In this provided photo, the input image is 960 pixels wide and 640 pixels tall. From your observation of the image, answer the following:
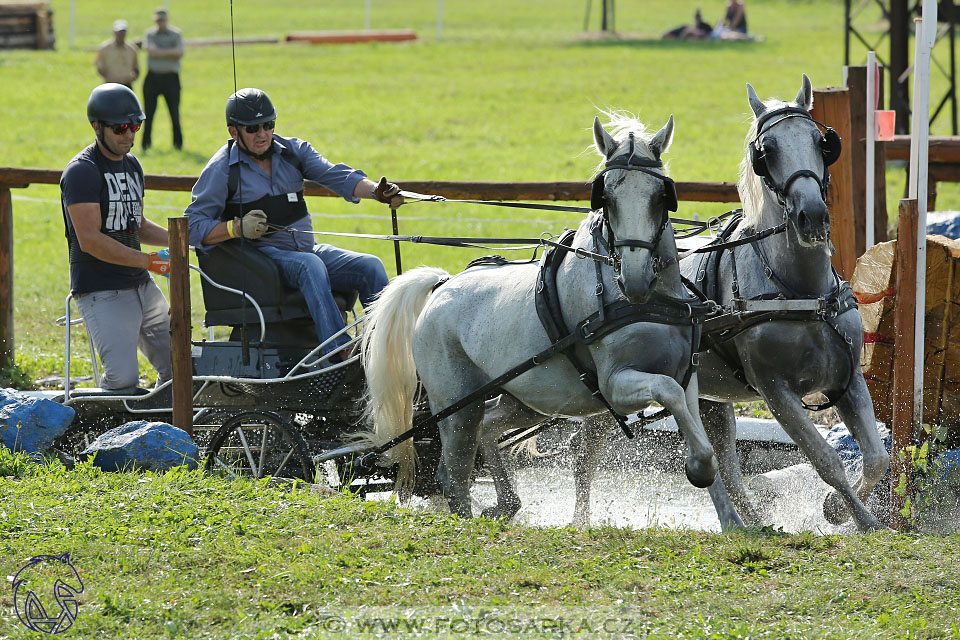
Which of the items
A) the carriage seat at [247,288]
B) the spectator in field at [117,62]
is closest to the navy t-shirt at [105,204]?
the carriage seat at [247,288]

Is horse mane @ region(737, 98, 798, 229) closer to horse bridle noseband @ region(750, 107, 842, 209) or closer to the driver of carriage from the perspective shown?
horse bridle noseband @ region(750, 107, 842, 209)

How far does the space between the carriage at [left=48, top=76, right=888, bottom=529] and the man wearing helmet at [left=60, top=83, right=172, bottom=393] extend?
0.29 m

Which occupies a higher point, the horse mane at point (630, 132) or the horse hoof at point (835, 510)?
the horse mane at point (630, 132)

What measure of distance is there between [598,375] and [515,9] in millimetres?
39356

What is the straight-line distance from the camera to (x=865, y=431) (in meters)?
5.09

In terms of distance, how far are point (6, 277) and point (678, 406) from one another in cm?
599

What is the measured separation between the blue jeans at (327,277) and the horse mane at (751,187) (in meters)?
2.04

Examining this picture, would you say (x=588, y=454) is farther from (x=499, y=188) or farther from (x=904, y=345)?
(x=499, y=188)

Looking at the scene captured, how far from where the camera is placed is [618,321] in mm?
4891

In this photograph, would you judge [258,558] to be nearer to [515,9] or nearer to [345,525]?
[345,525]

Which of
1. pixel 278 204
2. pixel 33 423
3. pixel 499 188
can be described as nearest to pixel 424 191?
pixel 499 188

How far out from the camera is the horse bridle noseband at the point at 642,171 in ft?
15.0

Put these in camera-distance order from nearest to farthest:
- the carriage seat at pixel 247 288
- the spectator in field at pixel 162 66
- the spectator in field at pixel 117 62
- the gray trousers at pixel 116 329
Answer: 1. the carriage seat at pixel 247 288
2. the gray trousers at pixel 116 329
3. the spectator in field at pixel 162 66
4. the spectator in field at pixel 117 62

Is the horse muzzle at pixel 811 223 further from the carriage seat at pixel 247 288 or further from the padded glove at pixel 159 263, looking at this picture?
the padded glove at pixel 159 263
